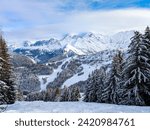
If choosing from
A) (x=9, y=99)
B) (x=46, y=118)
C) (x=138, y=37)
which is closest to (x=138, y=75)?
(x=138, y=37)

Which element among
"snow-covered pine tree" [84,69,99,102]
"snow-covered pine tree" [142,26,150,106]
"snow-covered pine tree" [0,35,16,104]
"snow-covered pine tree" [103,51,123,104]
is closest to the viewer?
"snow-covered pine tree" [142,26,150,106]

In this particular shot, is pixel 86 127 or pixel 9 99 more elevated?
pixel 86 127

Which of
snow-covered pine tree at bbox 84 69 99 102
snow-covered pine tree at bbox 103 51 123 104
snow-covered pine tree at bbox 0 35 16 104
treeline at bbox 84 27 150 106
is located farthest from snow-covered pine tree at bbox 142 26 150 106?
snow-covered pine tree at bbox 84 69 99 102

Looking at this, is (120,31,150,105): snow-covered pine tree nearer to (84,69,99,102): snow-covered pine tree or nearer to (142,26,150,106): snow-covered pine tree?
(142,26,150,106): snow-covered pine tree

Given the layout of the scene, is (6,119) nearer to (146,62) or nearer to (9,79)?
(146,62)

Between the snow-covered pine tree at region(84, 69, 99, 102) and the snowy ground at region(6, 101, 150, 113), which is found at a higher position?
the snowy ground at region(6, 101, 150, 113)

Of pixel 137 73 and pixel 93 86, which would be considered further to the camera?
pixel 93 86

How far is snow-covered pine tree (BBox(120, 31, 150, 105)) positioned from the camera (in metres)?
34.0

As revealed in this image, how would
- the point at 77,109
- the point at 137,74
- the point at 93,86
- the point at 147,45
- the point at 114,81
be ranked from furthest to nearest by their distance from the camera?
the point at 93,86 → the point at 114,81 → the point at 147,45 → the point at 137,74 → the point at 77,109

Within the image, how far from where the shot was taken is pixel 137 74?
113 feet

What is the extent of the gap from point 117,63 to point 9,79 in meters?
14.0

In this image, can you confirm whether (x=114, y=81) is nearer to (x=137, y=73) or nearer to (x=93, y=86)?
(x=93, y=86)

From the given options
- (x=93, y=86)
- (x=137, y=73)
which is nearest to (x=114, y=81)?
(x=93, y=86)

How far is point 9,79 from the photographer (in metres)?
45.7
